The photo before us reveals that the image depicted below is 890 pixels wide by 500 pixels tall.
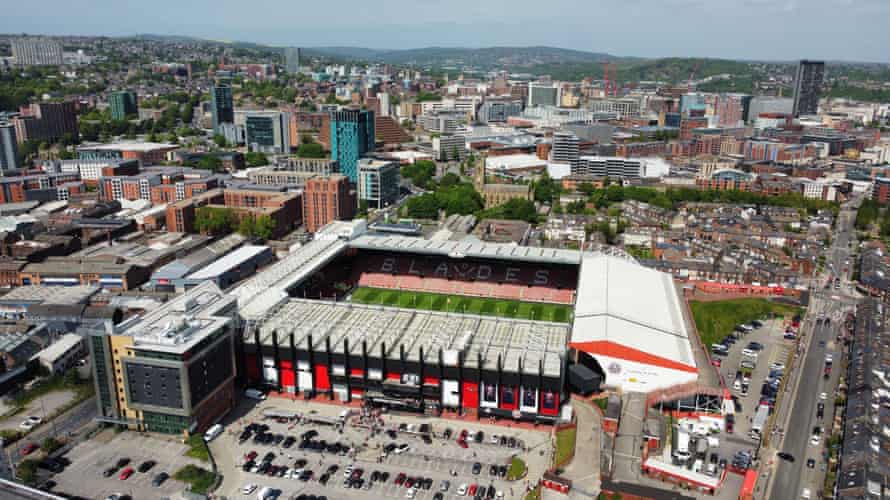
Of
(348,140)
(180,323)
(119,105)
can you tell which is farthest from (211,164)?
(180,323)

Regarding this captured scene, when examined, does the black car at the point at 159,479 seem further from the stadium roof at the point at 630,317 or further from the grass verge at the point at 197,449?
the stadium roof at the point at 630,317

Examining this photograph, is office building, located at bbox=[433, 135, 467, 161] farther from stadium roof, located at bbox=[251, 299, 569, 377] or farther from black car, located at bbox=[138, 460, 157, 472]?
black car, located at bbox=[138, 460, 157, 472]

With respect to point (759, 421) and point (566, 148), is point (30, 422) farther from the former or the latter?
point (566, 148)

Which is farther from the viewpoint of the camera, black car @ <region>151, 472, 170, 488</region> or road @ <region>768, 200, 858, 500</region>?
road @ <region>768, 200, 858, 500</region>

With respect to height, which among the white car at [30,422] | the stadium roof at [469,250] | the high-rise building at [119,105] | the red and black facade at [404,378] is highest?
the high-rise building at [119,105]

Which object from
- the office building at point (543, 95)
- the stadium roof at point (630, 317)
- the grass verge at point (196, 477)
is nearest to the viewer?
the grass verge at point (196, 477)

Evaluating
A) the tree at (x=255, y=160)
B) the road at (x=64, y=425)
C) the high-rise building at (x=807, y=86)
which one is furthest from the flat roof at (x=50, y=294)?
the high-rise building at (x=807, y=86)

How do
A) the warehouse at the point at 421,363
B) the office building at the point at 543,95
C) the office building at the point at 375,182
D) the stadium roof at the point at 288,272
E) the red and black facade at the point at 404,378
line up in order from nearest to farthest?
the red and black facade at the point at 404,378 < the warehouse at the point at 421,363 < the stadium roof at the point at 288,272 < the office building at the point at 375,182 < the office building at the point at 543,95

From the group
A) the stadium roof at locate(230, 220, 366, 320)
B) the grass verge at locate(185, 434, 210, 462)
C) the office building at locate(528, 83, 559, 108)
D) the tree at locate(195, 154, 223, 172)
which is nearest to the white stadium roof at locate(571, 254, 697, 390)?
the stadium roof at locate(230, 220, 366, 320)

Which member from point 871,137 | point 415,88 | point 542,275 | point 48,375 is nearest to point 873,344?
point 542,275
